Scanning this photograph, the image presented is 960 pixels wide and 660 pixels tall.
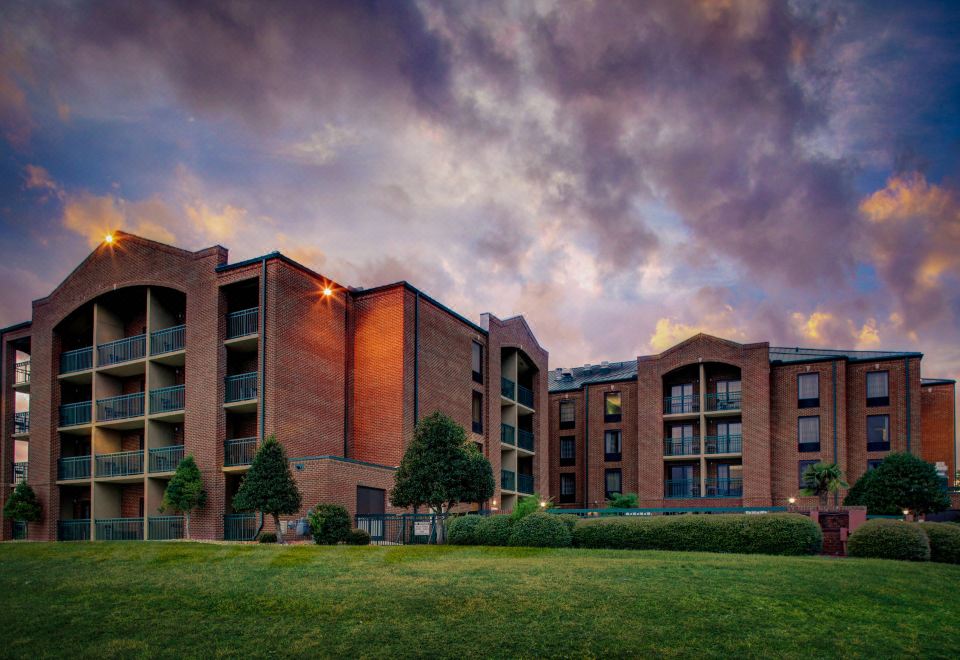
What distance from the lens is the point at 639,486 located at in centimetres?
4553

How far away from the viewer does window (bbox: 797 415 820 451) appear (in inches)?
1651

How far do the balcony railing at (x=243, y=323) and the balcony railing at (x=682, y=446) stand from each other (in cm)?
2706

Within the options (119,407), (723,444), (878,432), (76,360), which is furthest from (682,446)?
(76,360)

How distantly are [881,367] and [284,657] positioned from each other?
131ft

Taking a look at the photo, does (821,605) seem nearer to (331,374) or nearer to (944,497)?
(331,374)

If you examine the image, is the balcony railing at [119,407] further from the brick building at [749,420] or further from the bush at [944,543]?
the bush at [944,543]

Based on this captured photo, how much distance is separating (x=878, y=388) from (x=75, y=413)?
4081 cm

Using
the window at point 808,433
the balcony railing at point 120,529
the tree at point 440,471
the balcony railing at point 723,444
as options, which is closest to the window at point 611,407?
the balcony railing at point 723,444

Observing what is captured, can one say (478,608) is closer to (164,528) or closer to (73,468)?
(164,528)

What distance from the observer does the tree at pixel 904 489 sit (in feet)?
106

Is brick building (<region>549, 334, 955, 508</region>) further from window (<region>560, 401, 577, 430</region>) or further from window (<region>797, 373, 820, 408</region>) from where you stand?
window (<region>560, 401, 577, 430</region>)

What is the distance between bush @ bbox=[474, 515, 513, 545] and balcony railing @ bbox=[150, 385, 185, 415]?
15.9m

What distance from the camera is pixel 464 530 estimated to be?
865 inches

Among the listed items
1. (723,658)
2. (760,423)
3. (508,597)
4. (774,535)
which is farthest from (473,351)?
(723,658)
